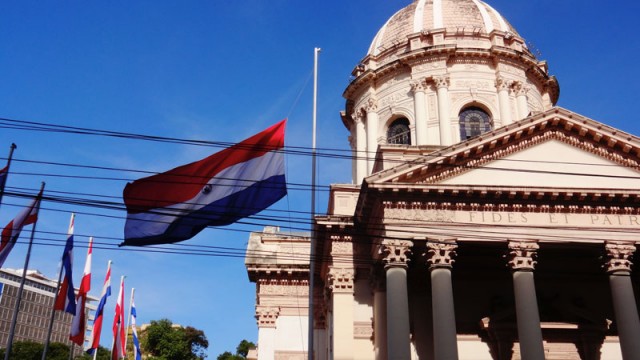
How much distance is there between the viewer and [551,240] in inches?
813

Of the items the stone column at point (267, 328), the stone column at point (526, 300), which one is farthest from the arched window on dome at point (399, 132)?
the stone column at point (526, 300)

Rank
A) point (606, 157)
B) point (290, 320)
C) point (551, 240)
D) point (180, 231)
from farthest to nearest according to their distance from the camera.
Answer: point (290, 320) < point (606, 157) < point (551, 240) < point (180, 231)

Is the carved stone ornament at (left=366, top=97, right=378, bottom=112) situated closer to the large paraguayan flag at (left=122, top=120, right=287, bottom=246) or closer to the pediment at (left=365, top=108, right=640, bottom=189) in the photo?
the pediment at (left=365, top=108, right=640, bottom=189)

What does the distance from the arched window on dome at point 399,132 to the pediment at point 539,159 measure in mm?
11594

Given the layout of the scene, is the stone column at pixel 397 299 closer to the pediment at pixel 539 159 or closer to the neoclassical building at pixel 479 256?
the neoclassical building at pixel 479 256

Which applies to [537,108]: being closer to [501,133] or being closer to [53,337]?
[501,133]

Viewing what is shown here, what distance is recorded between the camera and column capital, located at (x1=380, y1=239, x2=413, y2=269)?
20234mm

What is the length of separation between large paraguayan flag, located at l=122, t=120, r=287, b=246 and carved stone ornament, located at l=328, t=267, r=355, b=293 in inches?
358

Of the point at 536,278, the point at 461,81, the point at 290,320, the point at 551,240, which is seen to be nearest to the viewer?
Result: the point at 551,240

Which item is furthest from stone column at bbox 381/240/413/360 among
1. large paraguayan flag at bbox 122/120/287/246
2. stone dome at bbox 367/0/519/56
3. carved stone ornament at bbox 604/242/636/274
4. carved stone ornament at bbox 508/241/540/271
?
stone dome at bbox 367/0/519/56

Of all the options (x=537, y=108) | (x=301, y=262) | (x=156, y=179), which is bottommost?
(x=156, y=179)

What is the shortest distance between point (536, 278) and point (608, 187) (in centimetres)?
498

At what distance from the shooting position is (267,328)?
96.6 feet

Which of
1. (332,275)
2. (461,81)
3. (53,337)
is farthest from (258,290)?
(53,337)
